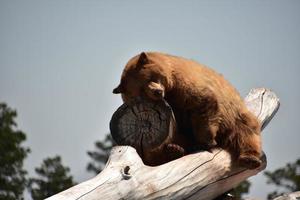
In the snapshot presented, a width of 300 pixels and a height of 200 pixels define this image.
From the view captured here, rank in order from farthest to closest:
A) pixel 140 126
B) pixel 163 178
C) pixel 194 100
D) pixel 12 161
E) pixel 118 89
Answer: pixel 12 161, pixel 118 89, pixel 194 100, pixel 140 126, pixel 163 178

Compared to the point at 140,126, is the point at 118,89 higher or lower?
higher

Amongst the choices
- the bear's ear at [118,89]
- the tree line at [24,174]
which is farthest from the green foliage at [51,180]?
the bear's ear at [118,89]

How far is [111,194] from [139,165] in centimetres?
66

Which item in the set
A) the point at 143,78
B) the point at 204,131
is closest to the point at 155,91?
the point at 143,78

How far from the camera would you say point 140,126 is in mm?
8445

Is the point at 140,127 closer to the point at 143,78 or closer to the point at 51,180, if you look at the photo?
the point at 143,78

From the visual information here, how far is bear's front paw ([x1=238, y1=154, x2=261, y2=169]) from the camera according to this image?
29.9 feet

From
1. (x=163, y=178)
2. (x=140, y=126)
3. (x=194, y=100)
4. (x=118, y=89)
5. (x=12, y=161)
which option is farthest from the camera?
(x=12, y=161)

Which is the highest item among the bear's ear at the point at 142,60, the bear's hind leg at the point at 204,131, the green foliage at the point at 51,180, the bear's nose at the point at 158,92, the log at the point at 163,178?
the green foliage at the point at 51,180

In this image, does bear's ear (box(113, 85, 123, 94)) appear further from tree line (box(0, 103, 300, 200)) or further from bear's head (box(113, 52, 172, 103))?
tree line (box(0, 103, 300, 200))

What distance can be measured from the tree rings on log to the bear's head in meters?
0.32

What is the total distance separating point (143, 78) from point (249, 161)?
177 centimetres

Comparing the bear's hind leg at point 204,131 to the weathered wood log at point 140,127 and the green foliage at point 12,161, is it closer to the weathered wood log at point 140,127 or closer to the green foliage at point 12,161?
the weathered wood log at point 140,127

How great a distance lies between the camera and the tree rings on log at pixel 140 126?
8.43 meters
